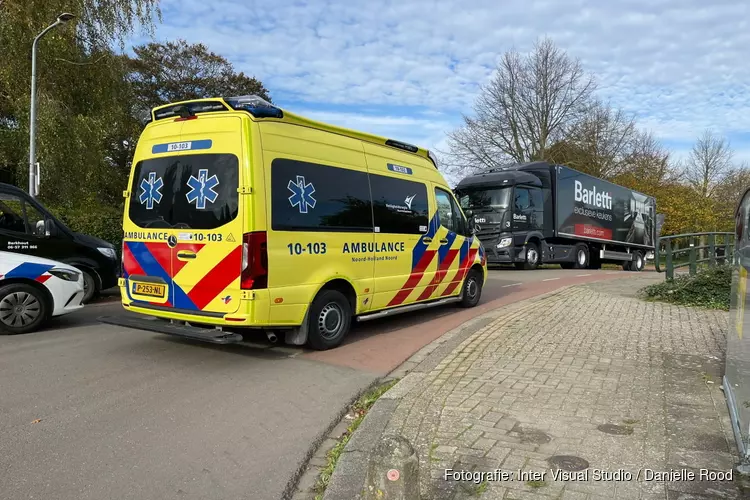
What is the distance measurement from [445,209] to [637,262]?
20833 millimetres

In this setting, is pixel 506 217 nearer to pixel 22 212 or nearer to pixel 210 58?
pixel 22 212

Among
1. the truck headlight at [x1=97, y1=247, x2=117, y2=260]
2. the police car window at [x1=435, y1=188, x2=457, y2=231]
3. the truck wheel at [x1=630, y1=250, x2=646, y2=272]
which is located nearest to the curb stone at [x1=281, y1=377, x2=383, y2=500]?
the police car window at [x1=435, y1=188, x2=457, y2=231]

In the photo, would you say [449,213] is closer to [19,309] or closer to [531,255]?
[19,309]

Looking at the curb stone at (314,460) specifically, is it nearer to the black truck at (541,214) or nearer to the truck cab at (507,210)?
the black truck at (541,214)

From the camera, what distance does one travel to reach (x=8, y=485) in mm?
3217

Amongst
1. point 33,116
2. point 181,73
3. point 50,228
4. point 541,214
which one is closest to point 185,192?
point 50,228

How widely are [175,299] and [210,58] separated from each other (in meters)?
30.4

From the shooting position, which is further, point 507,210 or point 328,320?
point 507,210

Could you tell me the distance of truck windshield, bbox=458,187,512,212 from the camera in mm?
18281

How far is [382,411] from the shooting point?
173 inches

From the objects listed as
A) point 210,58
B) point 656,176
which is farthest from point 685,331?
point 656,176

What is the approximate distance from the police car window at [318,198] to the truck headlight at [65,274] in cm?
380

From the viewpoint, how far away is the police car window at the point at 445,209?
8.57 meters

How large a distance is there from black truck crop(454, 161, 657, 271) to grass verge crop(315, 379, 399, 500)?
1310cm
